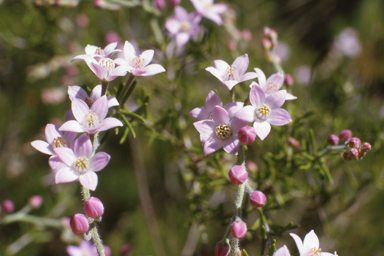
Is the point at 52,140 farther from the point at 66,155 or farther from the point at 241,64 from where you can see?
the point at 241,64

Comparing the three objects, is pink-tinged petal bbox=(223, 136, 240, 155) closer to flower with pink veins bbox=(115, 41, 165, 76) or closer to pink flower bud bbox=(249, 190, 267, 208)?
pink flower bud bbox=(249, 190, 267, 208)

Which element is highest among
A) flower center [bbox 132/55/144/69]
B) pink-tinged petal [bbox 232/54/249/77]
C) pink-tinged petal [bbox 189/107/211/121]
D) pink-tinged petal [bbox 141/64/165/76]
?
flower center [bbox 132/55/144/69]

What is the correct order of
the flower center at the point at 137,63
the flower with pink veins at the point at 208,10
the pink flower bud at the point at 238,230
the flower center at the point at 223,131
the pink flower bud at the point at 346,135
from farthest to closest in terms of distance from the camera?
the flower with pink veins at the point at 208,10 < the pink flower bud at the point at 346,135 < the flower center at the point at 137,63 < the flower center at the point at 223,131 < the pink flower bud at the point at 238,230

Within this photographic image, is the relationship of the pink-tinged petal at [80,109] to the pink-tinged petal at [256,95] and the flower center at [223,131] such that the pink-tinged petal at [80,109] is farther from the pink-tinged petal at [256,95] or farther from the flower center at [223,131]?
the pink-tinged petal at [256,95]

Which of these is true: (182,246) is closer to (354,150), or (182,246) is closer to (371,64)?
(354,150)

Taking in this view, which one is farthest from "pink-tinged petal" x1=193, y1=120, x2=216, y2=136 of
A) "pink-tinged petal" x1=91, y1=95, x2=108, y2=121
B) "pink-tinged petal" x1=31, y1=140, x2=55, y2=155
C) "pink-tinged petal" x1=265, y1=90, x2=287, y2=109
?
"pink-tinged petal" x1=31, y1=140, x2=55, y2=155

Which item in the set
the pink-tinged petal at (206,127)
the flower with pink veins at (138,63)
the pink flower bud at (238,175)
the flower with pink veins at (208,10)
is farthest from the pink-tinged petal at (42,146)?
the flower with pink veins at (208,10)

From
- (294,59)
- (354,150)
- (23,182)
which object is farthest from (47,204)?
(294,59)
